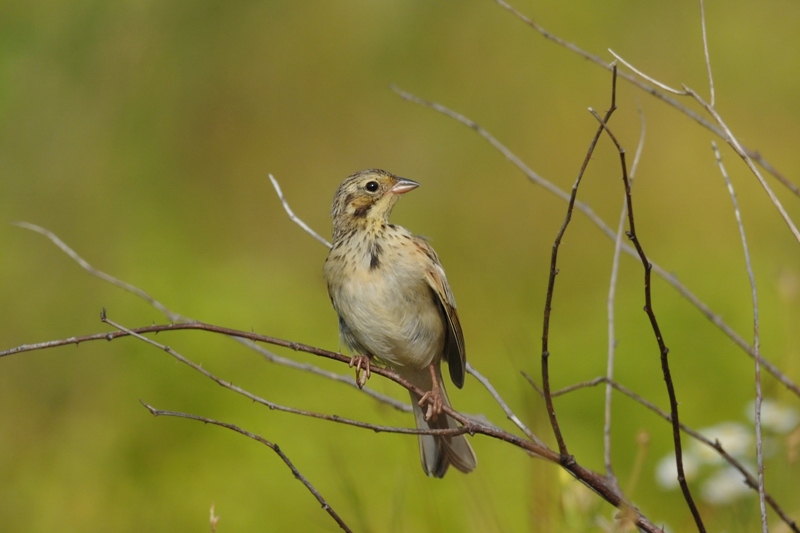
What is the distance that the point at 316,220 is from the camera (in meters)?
7.95

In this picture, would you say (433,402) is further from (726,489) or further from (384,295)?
(726,489)

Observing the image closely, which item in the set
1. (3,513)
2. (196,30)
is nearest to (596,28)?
(196,30)

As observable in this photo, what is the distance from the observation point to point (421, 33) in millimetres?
9398

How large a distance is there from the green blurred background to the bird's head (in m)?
1.52

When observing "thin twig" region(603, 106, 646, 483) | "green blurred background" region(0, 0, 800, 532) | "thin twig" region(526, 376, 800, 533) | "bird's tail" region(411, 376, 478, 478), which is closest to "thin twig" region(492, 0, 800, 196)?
"thin twig" region(603, 106, 646, 483)

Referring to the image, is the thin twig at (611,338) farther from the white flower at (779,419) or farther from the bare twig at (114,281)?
the bare twig at (114,281)

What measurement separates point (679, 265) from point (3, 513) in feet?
16.4

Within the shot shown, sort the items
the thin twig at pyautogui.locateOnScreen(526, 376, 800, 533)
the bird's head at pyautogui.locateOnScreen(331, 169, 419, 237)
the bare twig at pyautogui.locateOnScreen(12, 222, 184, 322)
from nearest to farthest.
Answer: the thin twig at pyautogui.locateOnScreen(526, 376, 800, 533)
the bare twig at pyautogui.locateOnScreen(12, 222, 184, 322)
the bird's head at pyautogui.locateOnScreen(331, 169, 419, 237)

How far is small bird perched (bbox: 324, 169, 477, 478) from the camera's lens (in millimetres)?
3564

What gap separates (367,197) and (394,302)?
0.50 metres

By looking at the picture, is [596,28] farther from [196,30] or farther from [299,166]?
[196,30]

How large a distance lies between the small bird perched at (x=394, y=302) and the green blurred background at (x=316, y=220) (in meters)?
1.33

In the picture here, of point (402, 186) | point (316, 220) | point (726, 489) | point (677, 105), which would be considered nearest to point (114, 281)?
point (402, 186)

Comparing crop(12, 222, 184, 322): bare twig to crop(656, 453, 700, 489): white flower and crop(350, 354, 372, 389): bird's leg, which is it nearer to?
crop(350, 354, 372, 389): bird's leg
